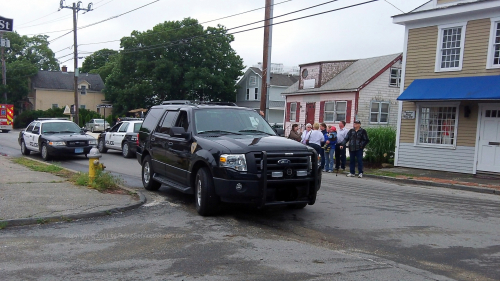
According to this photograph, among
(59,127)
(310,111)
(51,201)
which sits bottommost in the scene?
(51,201)

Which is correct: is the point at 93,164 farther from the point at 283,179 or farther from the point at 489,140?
the point at 489,140

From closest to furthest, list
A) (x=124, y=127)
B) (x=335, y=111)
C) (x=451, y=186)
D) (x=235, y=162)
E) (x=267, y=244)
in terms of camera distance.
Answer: (x=267, y=244)
(x=235, y=162)
(x=451, y=186)
(x=124, y=127)
(x=335, y=111)

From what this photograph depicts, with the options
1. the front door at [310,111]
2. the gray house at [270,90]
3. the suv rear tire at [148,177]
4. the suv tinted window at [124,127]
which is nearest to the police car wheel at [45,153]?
the suv tinted window at [124,127]

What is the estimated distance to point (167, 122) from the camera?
9898mm

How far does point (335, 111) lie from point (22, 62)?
49.0 meters

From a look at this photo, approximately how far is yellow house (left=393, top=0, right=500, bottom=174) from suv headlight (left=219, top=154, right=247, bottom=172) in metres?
9.90

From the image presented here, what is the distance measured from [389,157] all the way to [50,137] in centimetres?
1313

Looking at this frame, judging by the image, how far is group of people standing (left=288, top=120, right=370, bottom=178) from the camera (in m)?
15.1

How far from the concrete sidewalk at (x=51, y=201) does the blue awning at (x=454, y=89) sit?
10.8m

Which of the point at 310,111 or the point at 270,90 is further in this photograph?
the point at 270,90

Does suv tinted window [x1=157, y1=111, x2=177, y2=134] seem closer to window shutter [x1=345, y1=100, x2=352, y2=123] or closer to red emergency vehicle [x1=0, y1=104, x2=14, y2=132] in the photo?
window shutter [x1=345, y1=100, x2=352, y2=123]

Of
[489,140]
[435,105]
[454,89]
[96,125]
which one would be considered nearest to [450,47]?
[454,89]

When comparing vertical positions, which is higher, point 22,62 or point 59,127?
point 22,62

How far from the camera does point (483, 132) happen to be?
15.2m
